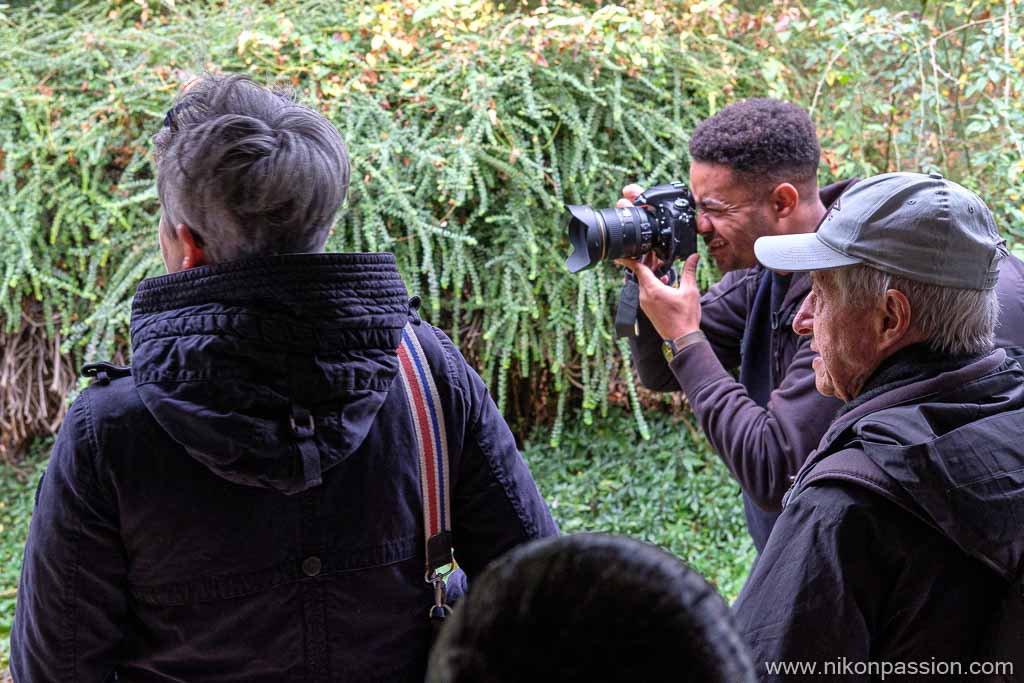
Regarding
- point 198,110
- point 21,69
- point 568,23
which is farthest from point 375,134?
point 198,110

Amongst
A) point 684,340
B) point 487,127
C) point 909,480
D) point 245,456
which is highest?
point 487,127

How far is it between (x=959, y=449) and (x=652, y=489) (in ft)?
9.69

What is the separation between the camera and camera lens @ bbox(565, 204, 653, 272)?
7.98ft

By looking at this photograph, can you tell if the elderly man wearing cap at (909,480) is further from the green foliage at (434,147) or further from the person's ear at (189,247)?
the green foliage at (434,147)

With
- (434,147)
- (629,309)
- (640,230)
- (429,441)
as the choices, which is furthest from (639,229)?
(434,147)

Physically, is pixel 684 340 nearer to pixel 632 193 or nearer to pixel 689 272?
pixel 689 272

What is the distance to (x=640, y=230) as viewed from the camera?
2.48 meters

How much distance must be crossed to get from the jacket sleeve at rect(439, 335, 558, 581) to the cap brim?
56 centimetres

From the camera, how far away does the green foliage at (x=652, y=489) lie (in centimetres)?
398

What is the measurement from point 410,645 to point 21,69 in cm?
398

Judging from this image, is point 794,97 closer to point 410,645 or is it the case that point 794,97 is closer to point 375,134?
point 375,134

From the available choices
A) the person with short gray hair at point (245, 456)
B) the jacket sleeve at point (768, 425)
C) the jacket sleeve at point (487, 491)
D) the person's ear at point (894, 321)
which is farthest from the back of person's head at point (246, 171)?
the jacket sleeve at point (768, 425)

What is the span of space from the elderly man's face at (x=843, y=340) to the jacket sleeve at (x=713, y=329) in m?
1.00

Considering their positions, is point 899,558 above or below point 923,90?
below
